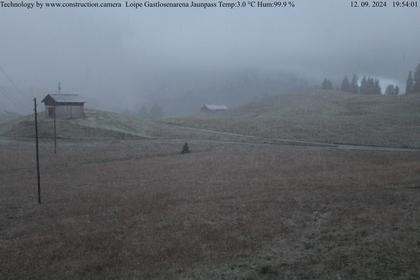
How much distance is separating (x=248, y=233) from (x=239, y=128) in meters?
58.7

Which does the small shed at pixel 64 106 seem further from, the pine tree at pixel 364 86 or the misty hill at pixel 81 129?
the pine tree at pixel 364 86

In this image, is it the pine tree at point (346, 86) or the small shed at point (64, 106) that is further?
the pine tree at point (346, 86)

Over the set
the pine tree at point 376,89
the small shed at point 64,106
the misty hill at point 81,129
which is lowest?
the misty hill at point 81,129

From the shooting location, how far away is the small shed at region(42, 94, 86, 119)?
69.4m

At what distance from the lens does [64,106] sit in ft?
231

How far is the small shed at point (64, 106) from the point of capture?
6944 cm

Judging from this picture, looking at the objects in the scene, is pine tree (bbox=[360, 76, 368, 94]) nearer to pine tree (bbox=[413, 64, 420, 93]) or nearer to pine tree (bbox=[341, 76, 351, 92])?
pine tree (bbox=[341, 76, 351, 92])

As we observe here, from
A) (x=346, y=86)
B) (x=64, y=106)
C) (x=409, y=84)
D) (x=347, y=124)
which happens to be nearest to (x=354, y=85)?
(x=346, y=86)

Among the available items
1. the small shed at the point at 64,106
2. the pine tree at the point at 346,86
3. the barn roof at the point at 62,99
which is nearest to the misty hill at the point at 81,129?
the small shed at the point at 64,106

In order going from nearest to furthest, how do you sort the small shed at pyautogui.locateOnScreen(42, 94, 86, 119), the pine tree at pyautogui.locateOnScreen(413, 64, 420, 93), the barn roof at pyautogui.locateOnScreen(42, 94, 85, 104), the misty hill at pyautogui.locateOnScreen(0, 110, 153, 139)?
the misty hill at pyautogui.locateOnScreen(0, 110, 153, 139) → the barn roof at pyautogui.locateOnScreen(42, 94, 85, 104) → the small shed at pyautogui.locateOnScreen(42, 94, 86, 119) → the pine tree at pyautogui.locateOnScreen(413, 64, 420, 93)

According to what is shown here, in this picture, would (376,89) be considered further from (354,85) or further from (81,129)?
(81,129)

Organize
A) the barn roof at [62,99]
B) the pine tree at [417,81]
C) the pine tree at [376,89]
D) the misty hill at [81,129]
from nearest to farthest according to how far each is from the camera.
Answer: the misty hill at [81,129] < the barn roof at [62,99] < the pine tree at [417,81] < the pine tree at [376,89]

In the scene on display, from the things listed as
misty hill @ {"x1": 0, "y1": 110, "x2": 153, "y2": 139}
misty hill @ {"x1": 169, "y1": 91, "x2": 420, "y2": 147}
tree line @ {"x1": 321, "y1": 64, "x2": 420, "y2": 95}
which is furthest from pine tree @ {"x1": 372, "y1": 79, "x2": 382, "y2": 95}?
misty hill @ {"x1": 0, "y1": 110, "x2": 153, "y2": 139}

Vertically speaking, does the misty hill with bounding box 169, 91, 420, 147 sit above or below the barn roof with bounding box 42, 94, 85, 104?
below
